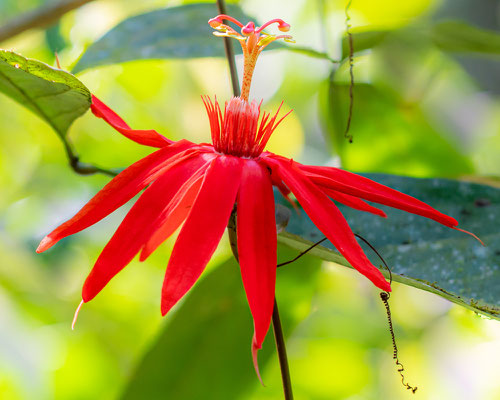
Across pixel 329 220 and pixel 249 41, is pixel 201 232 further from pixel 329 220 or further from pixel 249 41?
pixel 249 41

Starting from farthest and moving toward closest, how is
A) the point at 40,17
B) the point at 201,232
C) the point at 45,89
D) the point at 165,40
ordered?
the point at 40,17 < the point at 165,40 < the point at 45,89 < the point at 201,232

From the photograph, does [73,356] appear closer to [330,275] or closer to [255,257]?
[330,275]

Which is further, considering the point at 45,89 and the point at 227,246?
the point at 227,246

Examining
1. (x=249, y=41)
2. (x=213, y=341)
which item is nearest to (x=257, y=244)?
(x=249, y=41)

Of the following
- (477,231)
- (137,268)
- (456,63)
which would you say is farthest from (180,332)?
(456,63)

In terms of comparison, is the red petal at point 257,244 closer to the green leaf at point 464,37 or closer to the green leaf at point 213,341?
the green leaf at point 213,341

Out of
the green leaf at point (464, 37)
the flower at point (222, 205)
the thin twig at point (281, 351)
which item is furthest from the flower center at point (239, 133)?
the green leaf at point (464, 37)
